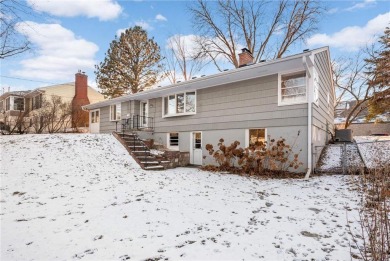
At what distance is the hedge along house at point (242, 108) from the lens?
848 centimetres

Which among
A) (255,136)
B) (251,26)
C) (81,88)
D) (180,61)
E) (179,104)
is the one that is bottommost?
(255,136)

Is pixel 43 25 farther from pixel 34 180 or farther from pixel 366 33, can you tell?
pixel 366 33

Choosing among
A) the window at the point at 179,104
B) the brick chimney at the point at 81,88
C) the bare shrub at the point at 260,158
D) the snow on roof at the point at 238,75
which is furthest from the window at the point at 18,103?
the bare shrub at the point at 260,158

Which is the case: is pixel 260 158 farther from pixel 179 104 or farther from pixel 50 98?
pixel 50 98

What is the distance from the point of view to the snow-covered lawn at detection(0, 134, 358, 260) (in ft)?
10.6

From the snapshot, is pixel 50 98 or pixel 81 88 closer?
pixel 81 88

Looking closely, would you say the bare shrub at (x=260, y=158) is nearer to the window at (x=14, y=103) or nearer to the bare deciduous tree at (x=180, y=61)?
the bare deciduous tree at (x=180, y=61)

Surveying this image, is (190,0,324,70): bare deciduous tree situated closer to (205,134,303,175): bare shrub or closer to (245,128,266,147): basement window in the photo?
(245,128,266,147): basement window

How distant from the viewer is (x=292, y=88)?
8836 mm

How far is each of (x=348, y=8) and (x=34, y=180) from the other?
17.1 meters

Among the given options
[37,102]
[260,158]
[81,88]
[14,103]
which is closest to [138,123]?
[260,158]

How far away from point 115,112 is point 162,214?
542 inches

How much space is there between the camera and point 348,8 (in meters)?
12.5

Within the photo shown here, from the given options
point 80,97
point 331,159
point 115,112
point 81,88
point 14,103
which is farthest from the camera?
point 14,103
